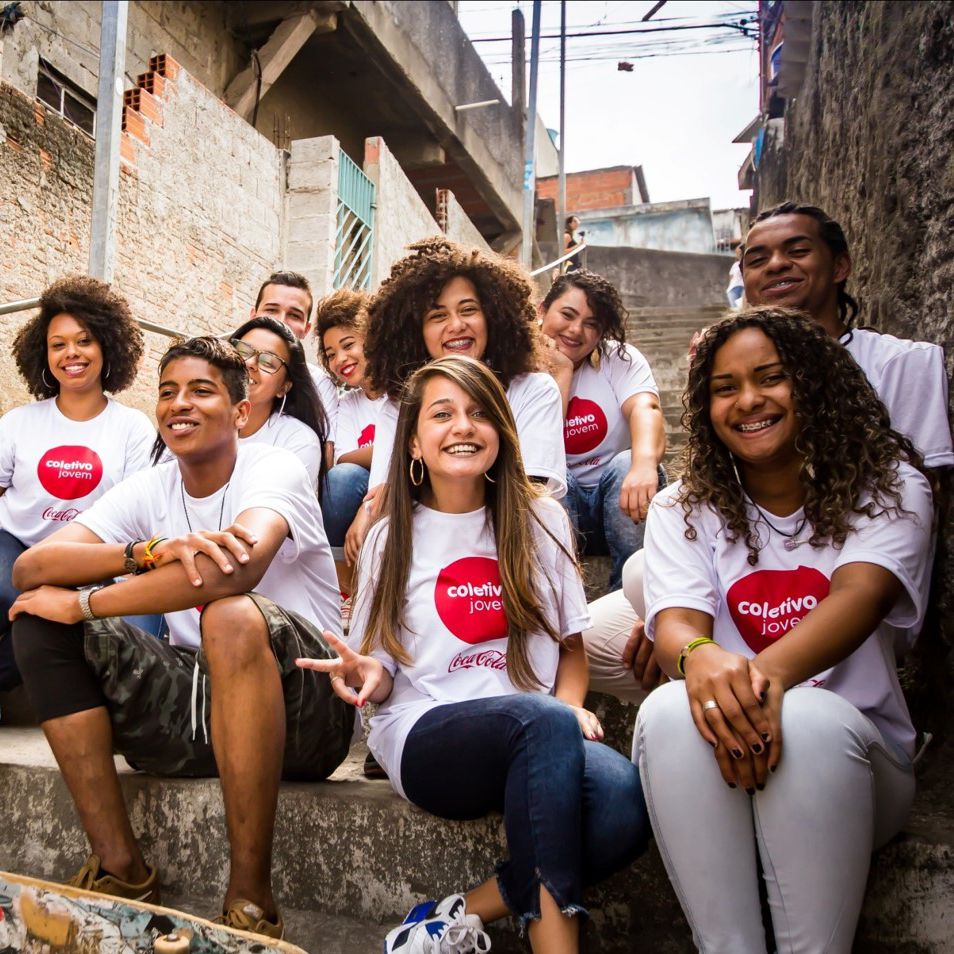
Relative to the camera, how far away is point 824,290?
2.49 meters

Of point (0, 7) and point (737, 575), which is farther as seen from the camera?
point (0, 7)

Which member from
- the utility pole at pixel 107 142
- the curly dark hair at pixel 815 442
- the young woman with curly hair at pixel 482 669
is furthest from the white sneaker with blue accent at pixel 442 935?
the utility pole at pixel 107 142

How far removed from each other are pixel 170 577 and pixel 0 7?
626 centimetres

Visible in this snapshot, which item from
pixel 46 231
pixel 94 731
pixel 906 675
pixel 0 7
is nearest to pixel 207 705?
pixel 94 731

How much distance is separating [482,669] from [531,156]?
28.3 feet

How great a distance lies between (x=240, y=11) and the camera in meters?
8.49

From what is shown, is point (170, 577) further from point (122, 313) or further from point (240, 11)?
point (240, 11)

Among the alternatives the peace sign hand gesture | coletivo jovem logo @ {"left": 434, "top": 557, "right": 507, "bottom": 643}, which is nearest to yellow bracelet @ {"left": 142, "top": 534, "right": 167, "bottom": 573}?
the peace sign hand gesture

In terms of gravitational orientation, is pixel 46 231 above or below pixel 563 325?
above

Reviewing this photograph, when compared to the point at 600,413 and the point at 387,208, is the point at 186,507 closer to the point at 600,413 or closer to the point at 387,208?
the point at 600,413

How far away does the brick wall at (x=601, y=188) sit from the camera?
2331 centimetres

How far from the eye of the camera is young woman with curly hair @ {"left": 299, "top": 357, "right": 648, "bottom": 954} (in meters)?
1.57

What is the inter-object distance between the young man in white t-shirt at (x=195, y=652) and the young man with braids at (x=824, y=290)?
4.52ft

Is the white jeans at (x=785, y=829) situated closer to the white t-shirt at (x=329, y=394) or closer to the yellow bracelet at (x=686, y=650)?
the yellow bracelet at (x=686, y=650)
